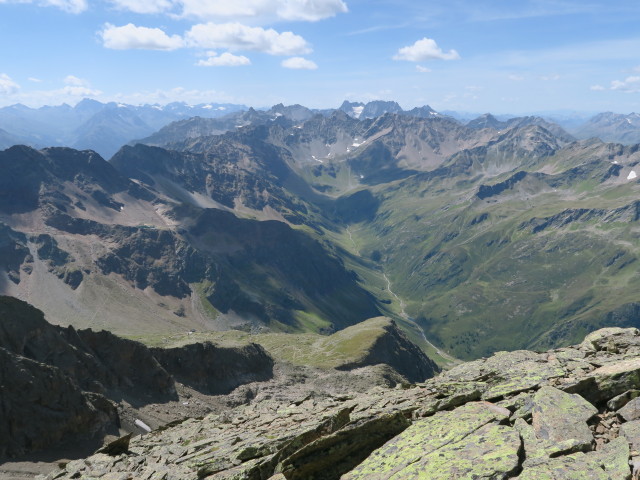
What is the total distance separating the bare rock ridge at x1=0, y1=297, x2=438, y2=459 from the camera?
231 feet

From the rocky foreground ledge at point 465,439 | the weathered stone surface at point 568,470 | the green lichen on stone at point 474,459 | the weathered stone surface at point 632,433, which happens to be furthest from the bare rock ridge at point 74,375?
the weathered stone surface at point 632,433

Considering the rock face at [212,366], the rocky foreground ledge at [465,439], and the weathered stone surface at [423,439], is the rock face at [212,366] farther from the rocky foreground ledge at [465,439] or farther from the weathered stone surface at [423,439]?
the weathered stone surface at [423,439]

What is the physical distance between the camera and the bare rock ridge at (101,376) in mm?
70500

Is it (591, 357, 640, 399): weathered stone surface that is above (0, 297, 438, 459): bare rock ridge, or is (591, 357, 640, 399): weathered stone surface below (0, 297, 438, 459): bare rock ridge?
above

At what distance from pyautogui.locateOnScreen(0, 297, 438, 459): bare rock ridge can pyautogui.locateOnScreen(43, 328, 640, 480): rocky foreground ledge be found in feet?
107

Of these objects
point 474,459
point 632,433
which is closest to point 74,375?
point 474,459

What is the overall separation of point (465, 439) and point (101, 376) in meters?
94.7

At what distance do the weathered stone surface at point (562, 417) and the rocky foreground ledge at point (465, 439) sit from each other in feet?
0.18

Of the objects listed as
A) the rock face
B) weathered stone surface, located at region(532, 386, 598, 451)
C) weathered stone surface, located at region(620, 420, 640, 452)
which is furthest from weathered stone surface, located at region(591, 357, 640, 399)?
the rock face

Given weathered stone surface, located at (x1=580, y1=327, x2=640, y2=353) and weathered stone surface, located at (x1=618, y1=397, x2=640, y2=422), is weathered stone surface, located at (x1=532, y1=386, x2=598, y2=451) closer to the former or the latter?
weathered stone surface, located at (x1=618, y1=397, x2=640, y2=422)

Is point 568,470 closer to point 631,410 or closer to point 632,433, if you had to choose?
point 632,433

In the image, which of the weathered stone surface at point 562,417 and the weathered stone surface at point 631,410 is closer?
the weathered stone surface at point 562,417

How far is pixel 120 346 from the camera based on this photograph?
370 feet

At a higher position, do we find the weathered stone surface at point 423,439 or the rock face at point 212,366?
the weathered stone surface at point 423,439
